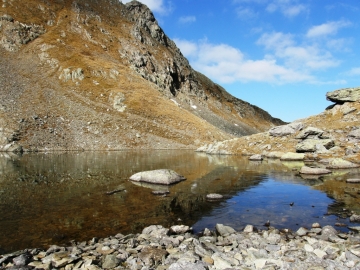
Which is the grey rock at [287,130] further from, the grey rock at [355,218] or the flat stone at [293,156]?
the grey rock at [355,218]

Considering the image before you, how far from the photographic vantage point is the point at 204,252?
11.0 meters

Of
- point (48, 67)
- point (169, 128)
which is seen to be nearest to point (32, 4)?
point (48, 67)

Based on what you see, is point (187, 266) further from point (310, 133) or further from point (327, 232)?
point (310, 133)

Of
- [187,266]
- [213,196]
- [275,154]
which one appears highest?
[275,154]

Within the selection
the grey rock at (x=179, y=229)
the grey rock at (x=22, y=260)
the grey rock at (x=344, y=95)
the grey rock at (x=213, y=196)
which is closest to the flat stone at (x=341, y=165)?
the grey rock at (x=213, y=196)

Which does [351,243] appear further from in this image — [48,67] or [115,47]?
[115,47]

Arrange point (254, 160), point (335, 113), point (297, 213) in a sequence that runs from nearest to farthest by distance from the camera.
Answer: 1. point (297, 213)
2. point (254, 160)
3. point (335, 113)

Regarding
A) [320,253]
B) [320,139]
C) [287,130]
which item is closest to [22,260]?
[320,253]

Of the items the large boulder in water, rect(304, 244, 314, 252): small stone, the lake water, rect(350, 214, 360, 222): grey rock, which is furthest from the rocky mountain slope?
rect(304, 244, 314, 252): small stone

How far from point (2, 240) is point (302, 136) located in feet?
168

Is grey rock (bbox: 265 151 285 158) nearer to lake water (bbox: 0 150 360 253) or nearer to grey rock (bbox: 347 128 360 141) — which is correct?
Result: grey rock (bbox: 347 128 360 141)

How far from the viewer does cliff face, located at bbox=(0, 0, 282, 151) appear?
259 ft

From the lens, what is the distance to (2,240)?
12695 mm

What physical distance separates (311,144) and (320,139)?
2.91 metres
